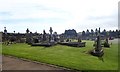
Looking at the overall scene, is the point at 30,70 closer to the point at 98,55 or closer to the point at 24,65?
the point at 24,65

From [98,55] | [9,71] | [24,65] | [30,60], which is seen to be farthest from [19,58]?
[98,55]

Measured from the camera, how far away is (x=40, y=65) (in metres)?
15.7

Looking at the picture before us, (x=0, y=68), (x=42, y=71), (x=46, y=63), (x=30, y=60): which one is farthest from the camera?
(x=30, y=60)

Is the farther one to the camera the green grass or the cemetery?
the cemetery

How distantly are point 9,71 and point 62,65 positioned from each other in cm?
419

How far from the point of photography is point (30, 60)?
17.5m

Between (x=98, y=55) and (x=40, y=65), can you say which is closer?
(x=40, y=65)

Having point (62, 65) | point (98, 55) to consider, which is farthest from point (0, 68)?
point (98, 55)

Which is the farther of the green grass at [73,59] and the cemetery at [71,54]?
the cemetery at [71,54]

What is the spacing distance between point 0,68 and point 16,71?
179 cm

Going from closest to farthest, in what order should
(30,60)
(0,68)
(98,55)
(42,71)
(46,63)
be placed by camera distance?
(42,71) < (0,68) < (46,63) < (30,60) < (98,55)

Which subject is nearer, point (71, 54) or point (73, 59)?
point (73, 59)

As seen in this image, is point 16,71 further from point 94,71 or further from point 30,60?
point 94,71

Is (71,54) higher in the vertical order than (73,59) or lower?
higher
